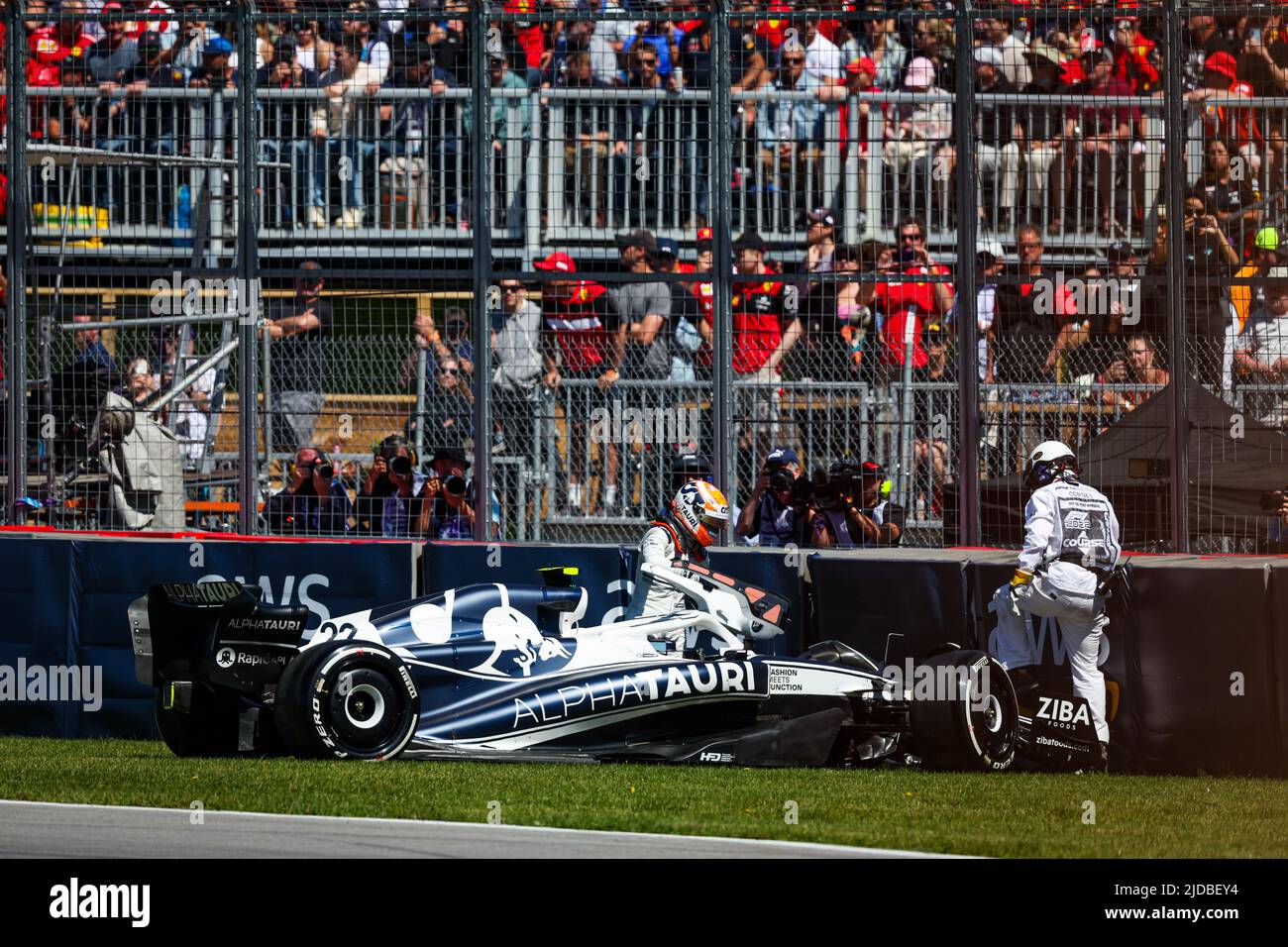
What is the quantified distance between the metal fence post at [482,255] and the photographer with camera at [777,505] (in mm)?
1775

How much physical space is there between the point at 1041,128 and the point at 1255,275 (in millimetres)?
1709

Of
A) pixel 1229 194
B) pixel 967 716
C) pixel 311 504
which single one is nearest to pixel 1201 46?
pixel 1229 194

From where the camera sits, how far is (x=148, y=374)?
44.8 ft

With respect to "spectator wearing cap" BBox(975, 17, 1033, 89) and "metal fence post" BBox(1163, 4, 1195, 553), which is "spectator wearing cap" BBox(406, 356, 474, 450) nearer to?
"spectator wearing cap" BBox(975, 17, 1033, 89)

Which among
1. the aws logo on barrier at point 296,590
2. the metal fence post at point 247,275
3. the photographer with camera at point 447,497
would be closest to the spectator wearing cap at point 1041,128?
the photographer with camera at point 447,497

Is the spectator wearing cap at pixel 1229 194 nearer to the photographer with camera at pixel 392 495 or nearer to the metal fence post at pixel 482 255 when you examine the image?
the metal fence post at pixel 482 255

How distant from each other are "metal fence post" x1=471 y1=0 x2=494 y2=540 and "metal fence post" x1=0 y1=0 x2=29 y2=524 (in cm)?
310

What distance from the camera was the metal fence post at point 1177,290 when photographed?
40.8 ft

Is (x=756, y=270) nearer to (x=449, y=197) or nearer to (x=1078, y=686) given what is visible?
(x=449, y=197)

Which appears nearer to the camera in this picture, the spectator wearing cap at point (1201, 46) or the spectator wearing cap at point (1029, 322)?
the spectator wearing cap at point (1029, 322)

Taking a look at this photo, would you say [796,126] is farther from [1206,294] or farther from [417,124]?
[1206,294]

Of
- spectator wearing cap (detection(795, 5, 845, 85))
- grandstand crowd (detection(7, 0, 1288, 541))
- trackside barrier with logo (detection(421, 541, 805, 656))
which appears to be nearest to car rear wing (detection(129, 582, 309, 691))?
trackside barrier with logo (detection(421, 541, 805, 656))
